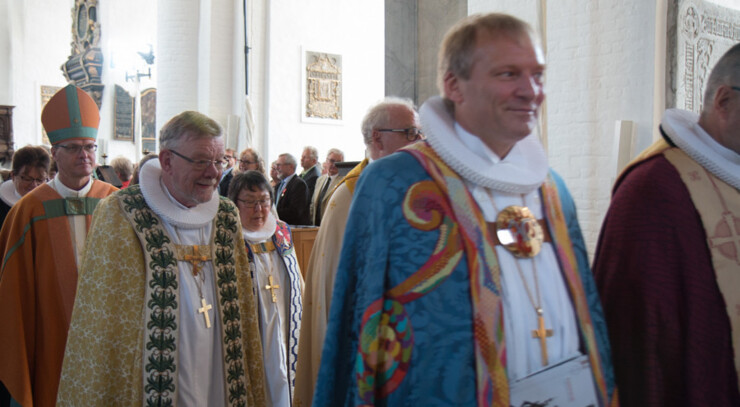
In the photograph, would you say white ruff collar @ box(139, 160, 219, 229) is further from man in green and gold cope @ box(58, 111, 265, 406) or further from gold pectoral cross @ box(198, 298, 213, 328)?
gold pectoral cross @ box(198, 298, 213, 328)

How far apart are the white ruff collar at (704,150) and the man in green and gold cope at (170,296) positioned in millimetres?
1748

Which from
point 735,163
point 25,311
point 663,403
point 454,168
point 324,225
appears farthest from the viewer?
point 25,311

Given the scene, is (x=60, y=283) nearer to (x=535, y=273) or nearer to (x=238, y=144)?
(x=535, y=273)

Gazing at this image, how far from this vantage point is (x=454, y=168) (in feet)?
5.73

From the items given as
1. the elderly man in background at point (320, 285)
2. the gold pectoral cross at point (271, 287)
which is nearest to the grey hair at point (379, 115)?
the elderly man in background at point (320, 285)

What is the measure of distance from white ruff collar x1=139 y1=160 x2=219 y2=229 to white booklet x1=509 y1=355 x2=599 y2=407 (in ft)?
5.21

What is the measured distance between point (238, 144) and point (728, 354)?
11454 millimetres

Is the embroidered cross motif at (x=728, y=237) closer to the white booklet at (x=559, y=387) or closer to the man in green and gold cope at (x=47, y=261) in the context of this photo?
the white booklet at (x=559, y=387)

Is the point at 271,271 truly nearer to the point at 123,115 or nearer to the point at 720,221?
the point at 720,221

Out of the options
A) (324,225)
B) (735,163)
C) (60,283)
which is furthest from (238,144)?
(735,163)

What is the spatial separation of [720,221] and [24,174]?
14.6 ft

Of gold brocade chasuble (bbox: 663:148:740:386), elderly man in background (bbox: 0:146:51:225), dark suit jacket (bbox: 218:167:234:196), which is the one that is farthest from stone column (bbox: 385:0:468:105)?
gold brocade chasuble (bbox: 663:148:740:386)

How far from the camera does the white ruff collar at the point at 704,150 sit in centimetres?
210

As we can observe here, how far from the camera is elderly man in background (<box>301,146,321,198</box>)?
9.41 metres
